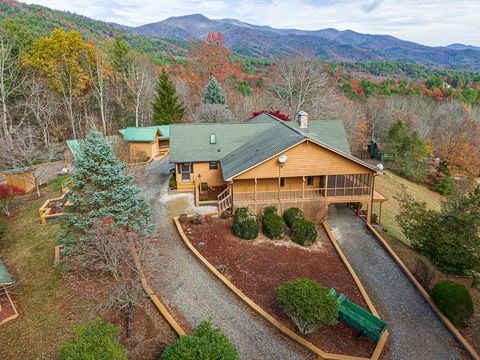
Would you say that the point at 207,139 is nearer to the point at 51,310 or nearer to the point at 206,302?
the point at 206,302

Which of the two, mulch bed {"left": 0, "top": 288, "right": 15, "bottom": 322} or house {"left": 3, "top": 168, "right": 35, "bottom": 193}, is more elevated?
house {"left": 3, "top": 168, "right": 35, "bottom": 193}

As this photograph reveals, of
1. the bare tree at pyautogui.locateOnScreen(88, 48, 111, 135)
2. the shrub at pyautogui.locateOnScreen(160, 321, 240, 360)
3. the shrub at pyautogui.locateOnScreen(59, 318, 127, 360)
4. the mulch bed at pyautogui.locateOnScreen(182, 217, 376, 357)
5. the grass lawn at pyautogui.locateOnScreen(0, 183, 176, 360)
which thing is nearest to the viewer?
the shrub at pyautogui.locateOnScreen(59, 318, 127, 360)

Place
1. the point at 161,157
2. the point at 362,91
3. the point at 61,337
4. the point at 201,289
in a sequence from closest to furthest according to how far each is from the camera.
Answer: the point at 61,337 → the point at 201,289 → the point at 161,157 → the point at 362,91

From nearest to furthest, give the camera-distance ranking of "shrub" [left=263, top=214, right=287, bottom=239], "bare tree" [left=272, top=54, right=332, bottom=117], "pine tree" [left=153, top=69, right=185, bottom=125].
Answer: "shrub" [left=263, top=214, right=287, bottom=239] → "pine tree" [left=153, top=69, right=185, bottom=125] → "bare tree" [left=272, top=54, right=332, bottom=117]

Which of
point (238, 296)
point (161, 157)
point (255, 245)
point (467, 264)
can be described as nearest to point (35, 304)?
point (238, 296)

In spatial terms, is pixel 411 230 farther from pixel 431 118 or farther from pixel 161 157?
pixel 431 118

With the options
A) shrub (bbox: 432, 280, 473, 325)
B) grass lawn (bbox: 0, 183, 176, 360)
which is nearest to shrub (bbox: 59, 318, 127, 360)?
grass lawn (bbox: 0, 183, 176, 360)

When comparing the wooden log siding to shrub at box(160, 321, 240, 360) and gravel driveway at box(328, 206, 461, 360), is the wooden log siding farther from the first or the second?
shrub at box(160, 321, 240, 360)
